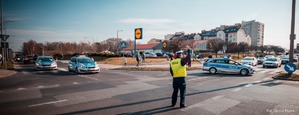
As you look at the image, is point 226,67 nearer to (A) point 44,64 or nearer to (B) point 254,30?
(A) point 44,64

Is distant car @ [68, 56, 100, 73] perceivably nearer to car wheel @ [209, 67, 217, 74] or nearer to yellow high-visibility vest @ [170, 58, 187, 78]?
car wheel @ [209, 67, 217, 74]

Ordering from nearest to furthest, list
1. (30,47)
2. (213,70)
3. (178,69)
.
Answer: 1. (178,69)
2. (213,70)
3. (30,47)

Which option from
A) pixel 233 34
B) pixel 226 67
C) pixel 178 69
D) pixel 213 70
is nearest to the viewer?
pixel 178 69

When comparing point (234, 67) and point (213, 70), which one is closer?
point (234, 67)

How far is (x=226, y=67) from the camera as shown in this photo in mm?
15742

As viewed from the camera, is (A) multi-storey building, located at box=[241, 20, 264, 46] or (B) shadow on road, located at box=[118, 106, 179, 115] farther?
(A) multi-storey building, located at box=[241, 20, 264, 46]

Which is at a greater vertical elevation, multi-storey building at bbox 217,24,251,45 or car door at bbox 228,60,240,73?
multi-storey building at bbox 217,24,251,45

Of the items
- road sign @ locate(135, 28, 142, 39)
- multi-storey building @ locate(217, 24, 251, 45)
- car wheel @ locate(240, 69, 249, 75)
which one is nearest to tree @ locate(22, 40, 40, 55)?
road sign @ locate(135, 28, 142, 39)

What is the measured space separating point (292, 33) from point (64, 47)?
70.9 metres

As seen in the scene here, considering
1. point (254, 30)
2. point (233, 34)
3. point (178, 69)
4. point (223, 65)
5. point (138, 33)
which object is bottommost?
point (223, 65)

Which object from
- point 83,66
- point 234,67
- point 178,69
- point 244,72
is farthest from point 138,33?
point 178,69

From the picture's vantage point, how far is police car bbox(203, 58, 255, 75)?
15.2 meters

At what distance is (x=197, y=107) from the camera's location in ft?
19.3

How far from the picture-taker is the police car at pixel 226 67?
15.2m
